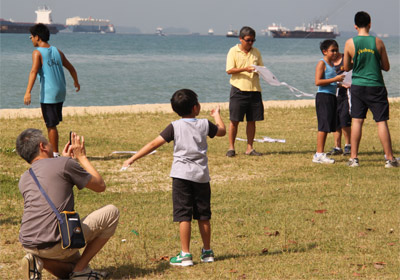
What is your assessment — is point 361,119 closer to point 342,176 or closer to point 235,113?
point 342,176

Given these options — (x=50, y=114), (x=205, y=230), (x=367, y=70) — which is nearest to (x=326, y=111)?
(x=367, y=70)

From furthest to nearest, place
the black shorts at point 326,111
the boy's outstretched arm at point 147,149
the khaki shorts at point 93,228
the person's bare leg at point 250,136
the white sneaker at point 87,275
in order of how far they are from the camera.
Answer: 1. the person's bare leg at point 250,136
2. the black shorts at point 326,111
3. the boy's outstretched arm at point 147,149
4. the white sneaker at point 87,275
5. the khaki shorts at point 93,228

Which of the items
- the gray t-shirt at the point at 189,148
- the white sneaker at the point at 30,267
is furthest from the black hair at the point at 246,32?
the white sneaker at the point at 30,267

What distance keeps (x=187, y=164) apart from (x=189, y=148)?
0.13m

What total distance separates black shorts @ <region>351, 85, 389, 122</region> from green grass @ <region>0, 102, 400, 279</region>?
73 cm

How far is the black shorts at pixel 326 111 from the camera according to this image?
32.0 ft

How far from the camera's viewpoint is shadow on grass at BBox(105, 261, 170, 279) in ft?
16.7

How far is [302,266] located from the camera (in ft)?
17.1

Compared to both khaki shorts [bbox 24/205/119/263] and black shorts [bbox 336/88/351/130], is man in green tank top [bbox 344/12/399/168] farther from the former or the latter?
khaki shorts [bbox 24/205/119/263]

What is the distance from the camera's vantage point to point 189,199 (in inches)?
209

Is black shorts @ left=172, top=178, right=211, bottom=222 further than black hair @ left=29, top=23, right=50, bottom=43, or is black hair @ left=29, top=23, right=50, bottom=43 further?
black hair @ left=29, top=23, right=50, bottom=43

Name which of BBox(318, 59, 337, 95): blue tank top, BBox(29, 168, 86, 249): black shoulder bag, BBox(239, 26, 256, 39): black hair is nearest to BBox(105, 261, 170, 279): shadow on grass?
BBox(29, 168, 86, 249): black shoulder bag

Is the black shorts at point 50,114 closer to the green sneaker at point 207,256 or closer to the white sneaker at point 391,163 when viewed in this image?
the white sneaker at point 391,163

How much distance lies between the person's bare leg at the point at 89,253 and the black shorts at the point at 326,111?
548 centimetres
